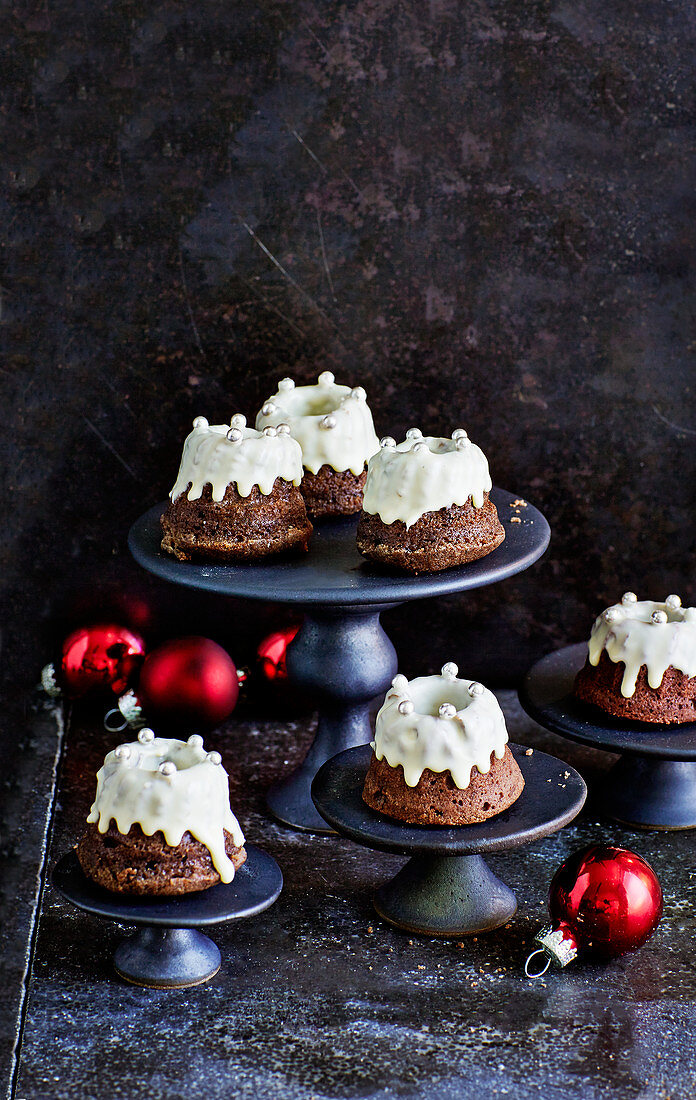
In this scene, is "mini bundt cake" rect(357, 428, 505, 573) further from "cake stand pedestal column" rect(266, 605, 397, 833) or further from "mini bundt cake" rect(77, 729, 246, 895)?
"mini bundt cake" rect(77, 729, 246, 895)

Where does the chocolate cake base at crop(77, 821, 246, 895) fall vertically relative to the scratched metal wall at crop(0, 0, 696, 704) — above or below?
below

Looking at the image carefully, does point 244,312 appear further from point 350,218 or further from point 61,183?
point 61,183

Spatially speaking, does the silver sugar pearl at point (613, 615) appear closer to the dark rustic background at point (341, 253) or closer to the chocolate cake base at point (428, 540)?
the chocolate cake base at point (428, 540)

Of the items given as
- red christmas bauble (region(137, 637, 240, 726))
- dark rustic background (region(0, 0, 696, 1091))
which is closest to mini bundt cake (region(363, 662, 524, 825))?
red christmas bauble (region(137, 637, 240, 726))

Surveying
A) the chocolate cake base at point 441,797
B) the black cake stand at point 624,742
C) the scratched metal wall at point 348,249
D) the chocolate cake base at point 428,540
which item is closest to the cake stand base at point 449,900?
the chocolate cake base at point 441,797

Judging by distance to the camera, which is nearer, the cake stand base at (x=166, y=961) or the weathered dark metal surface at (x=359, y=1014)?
the weathered dark metal surface at (x=359, y=1014)

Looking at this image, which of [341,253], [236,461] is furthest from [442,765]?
[341,253]

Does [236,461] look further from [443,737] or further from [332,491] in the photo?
[443,737]
